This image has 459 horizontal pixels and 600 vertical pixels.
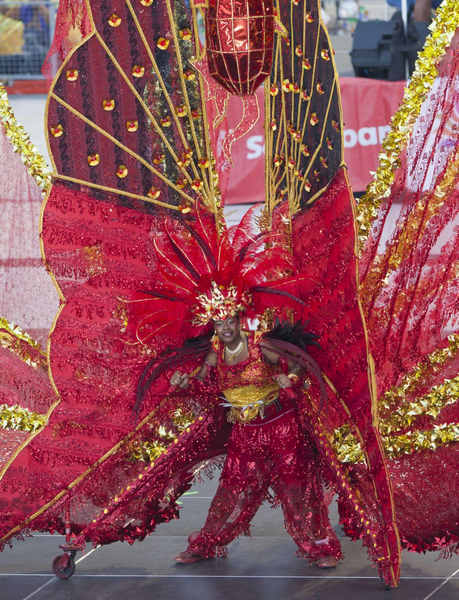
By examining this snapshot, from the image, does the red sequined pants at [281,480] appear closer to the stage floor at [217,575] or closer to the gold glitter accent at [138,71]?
the stage floor at [217,575]

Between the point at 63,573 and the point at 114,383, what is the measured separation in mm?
742

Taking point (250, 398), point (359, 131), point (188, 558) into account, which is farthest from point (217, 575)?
point (359, 131)

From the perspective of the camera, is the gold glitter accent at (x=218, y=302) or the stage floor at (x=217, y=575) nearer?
the gold glitter accent at (x=218, y=302)

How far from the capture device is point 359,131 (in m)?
8.67

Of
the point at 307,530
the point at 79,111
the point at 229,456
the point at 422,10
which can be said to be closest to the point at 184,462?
the point at 229,456

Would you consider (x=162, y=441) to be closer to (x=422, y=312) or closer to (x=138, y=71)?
(x=422, y=312)

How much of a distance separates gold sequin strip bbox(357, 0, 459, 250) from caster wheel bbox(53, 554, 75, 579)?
4.95 ft

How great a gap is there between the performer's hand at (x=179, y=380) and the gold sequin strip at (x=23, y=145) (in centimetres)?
84

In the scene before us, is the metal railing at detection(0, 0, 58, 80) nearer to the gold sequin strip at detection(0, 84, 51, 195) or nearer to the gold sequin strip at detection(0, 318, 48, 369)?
the gold sequin strip at detection(0, 84, 51, 195)

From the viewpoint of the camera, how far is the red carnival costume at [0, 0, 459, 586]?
129 inches

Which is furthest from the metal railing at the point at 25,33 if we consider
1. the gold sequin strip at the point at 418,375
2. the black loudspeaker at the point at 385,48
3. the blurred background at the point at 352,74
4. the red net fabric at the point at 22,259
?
the gold sequin strip at the point at 418,375

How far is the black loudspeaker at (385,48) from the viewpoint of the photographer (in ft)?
29.8

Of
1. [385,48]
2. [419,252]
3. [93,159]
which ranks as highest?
[385,48]

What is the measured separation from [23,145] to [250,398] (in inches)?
48.6
